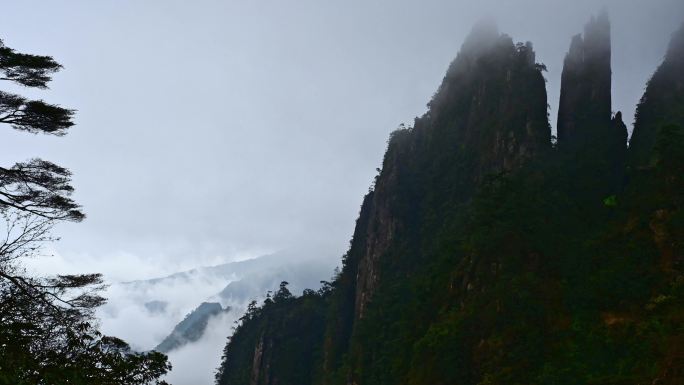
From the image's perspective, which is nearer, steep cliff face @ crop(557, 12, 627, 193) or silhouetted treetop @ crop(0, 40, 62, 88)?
silhouetted treetop @ crop(0, 40, 62, 88)

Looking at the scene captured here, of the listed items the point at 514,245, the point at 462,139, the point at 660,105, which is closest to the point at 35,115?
the point at 514,245

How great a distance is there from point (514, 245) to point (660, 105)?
1168 inches

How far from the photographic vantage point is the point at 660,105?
6412cm

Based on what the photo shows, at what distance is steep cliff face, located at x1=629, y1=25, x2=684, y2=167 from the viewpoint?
5969 cm

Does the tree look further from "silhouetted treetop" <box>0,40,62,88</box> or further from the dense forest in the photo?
the dense forest

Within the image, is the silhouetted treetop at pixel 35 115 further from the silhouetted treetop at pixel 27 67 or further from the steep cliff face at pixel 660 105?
the steep cliff face at pixel 660 105

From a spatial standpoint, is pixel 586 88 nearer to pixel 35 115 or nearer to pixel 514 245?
pixel 514 245

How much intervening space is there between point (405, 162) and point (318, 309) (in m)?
42.0

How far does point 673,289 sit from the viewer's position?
126 ft

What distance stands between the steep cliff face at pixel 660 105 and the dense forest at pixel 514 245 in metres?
0.25

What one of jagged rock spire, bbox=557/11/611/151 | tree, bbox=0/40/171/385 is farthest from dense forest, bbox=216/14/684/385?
tree, bbox=0/40/171/385

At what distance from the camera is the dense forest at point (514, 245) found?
4094 cm

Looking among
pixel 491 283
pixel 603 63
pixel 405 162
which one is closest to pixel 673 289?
pixel 491 283

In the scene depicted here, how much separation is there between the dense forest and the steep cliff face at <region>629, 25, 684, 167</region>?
0.25m
